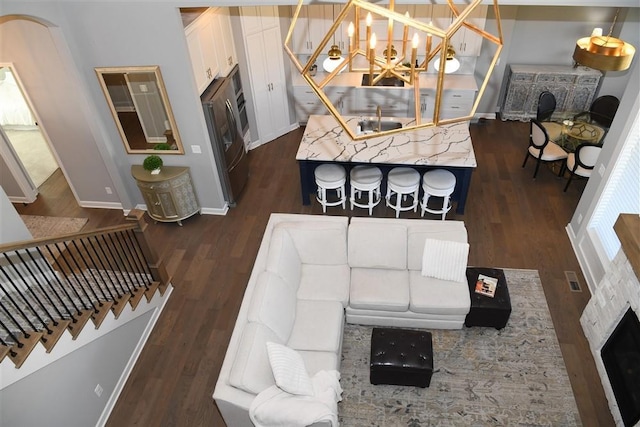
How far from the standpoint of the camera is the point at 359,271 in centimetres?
491

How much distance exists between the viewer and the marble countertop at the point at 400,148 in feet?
19.2

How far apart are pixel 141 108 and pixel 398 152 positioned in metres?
3.52

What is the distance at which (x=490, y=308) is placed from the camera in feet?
14.8

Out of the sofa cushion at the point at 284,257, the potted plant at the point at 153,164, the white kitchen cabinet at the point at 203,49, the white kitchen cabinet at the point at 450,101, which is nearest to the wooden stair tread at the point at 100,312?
the sofa cushion at the point at 284,257

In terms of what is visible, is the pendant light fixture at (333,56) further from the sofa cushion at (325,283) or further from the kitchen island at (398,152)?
the sofa cushion at (325,283)

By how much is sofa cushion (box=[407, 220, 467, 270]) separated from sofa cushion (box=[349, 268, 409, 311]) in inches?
6.7

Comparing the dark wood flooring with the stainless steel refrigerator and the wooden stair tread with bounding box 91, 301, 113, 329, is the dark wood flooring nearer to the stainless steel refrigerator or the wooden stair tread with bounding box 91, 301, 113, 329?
the stainless steel refrigerator

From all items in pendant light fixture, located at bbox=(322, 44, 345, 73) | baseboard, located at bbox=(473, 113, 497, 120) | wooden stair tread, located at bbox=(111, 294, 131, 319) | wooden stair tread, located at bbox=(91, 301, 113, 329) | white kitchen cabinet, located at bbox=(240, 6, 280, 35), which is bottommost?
baseboard, located at bbox=(473, 113, 497, 120)

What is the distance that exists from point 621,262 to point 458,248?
59.1 inches

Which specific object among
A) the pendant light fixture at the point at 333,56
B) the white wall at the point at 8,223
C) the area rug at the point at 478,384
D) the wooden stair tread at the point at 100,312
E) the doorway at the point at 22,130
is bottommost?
the area rug at the point at 478,384

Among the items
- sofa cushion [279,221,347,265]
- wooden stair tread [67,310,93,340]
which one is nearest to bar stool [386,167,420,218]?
sofa cushion [279,221,347,265]

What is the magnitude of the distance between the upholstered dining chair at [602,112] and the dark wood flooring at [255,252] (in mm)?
1016

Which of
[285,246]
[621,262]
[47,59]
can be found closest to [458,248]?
[621,262]

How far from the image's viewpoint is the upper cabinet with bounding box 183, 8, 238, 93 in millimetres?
5520
